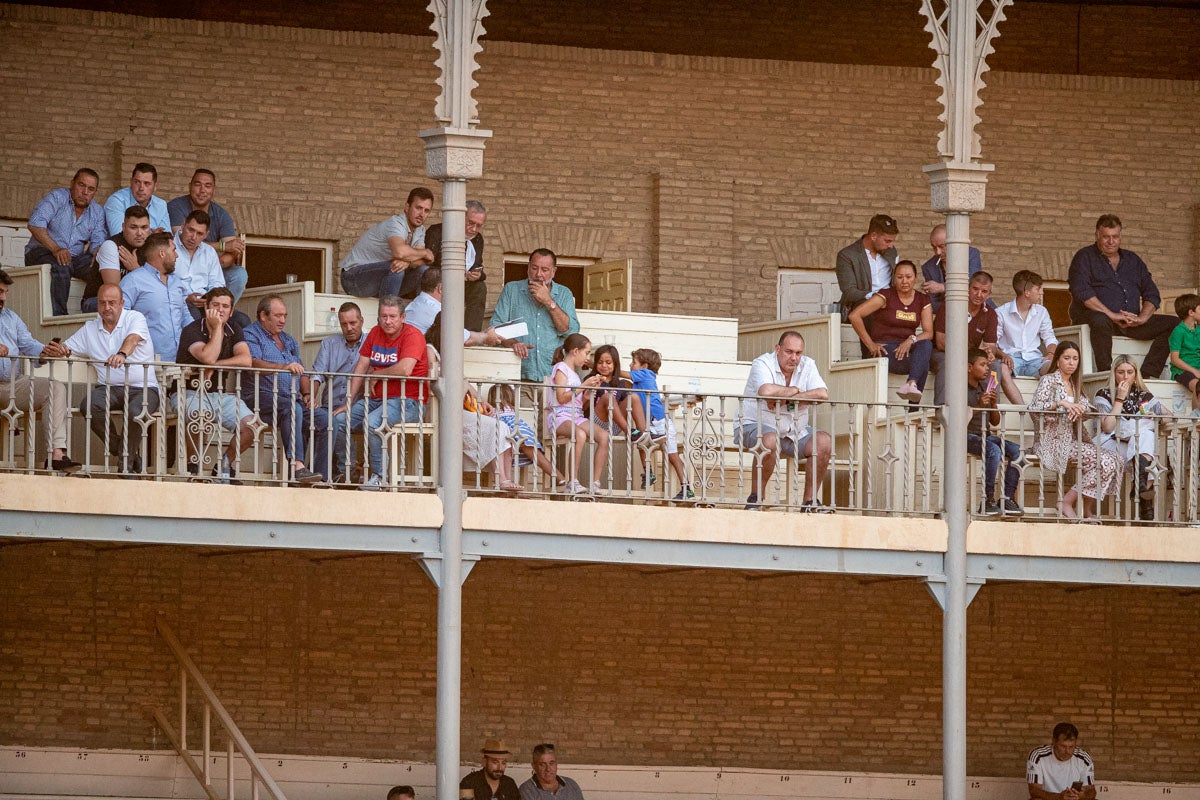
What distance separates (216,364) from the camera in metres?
14.0

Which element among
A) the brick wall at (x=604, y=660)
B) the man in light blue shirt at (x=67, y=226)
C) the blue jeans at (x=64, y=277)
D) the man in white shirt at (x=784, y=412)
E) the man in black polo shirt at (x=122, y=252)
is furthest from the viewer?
the brick wall at (x=604, y=660)

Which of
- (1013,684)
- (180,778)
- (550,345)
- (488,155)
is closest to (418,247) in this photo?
(550,345)

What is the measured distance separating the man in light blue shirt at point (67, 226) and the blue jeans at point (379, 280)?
73.8 inches

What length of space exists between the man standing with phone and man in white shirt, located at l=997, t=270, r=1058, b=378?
2894 millimetres

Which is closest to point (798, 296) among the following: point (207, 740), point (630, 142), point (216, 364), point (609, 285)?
point (630, 142)

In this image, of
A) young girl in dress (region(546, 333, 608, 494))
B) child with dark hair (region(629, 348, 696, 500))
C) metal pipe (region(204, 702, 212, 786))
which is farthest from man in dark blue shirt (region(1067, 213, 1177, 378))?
metal pipe (region(204, 702, 212, 786))

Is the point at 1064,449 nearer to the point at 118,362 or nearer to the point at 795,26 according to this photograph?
the point at 118,362

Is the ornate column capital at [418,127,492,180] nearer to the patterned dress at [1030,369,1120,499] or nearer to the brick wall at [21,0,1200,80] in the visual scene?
the patterned dress at [1030,369,1120,499]

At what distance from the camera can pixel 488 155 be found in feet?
63.9

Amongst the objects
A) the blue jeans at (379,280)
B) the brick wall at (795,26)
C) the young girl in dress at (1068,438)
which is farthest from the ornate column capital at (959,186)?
the brick wall at (795,26)

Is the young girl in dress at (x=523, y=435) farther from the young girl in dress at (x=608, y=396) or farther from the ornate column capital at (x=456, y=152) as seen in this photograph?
the ornate column capital at (x=456, y=152)

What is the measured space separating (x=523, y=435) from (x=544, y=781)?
2.93 m

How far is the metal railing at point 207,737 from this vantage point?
1577cm

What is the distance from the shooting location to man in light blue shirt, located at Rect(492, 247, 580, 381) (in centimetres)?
1628
